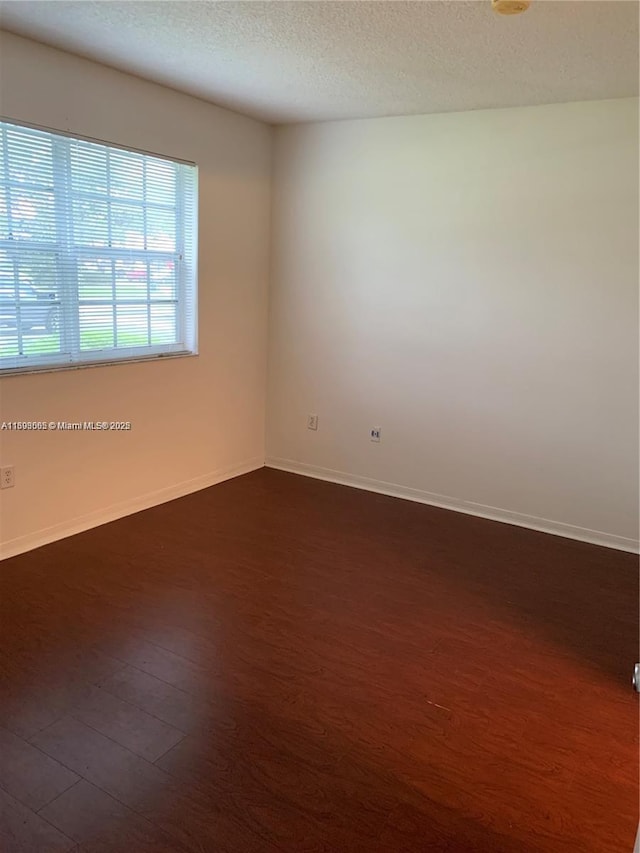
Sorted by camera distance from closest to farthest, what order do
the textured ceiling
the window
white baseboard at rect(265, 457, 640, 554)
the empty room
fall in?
the empty room → the textured ceiling → the window → white baseboard at rect(265, 457, 640, 554)

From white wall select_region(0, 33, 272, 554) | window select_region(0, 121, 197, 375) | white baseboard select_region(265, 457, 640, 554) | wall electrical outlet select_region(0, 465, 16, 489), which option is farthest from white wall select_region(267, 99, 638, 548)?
wall electrical outlet select_region(0, 465, 16, 489)

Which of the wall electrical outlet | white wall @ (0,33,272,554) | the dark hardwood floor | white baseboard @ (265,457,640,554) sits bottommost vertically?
the dark hardwood floor

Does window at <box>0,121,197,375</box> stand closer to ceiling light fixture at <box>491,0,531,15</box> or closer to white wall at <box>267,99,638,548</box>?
white wall at <box>267,99,638,548</box>

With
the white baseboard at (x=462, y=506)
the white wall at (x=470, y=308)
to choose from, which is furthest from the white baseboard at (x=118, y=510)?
the white wall at (x=470, y=308)

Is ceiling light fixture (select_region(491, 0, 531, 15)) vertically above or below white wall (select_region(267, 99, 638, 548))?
above

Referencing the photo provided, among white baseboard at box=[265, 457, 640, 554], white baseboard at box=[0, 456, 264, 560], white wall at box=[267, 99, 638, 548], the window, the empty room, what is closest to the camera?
the empty room

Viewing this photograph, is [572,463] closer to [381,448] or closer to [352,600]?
[381,448]

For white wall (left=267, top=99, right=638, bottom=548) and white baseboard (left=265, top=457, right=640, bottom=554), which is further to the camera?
white baseboard (left=265, top=457, right=640, bottom=554)

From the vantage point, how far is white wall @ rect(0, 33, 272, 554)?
122 inches

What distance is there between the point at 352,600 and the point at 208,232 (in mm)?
2462

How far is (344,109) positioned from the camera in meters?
3.78

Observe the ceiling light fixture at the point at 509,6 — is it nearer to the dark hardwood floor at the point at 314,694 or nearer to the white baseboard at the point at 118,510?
the dark hardwood floor at the point at 314,694

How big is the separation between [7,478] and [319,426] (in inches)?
83.7

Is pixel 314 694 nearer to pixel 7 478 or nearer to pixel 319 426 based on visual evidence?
pixel 7 478
